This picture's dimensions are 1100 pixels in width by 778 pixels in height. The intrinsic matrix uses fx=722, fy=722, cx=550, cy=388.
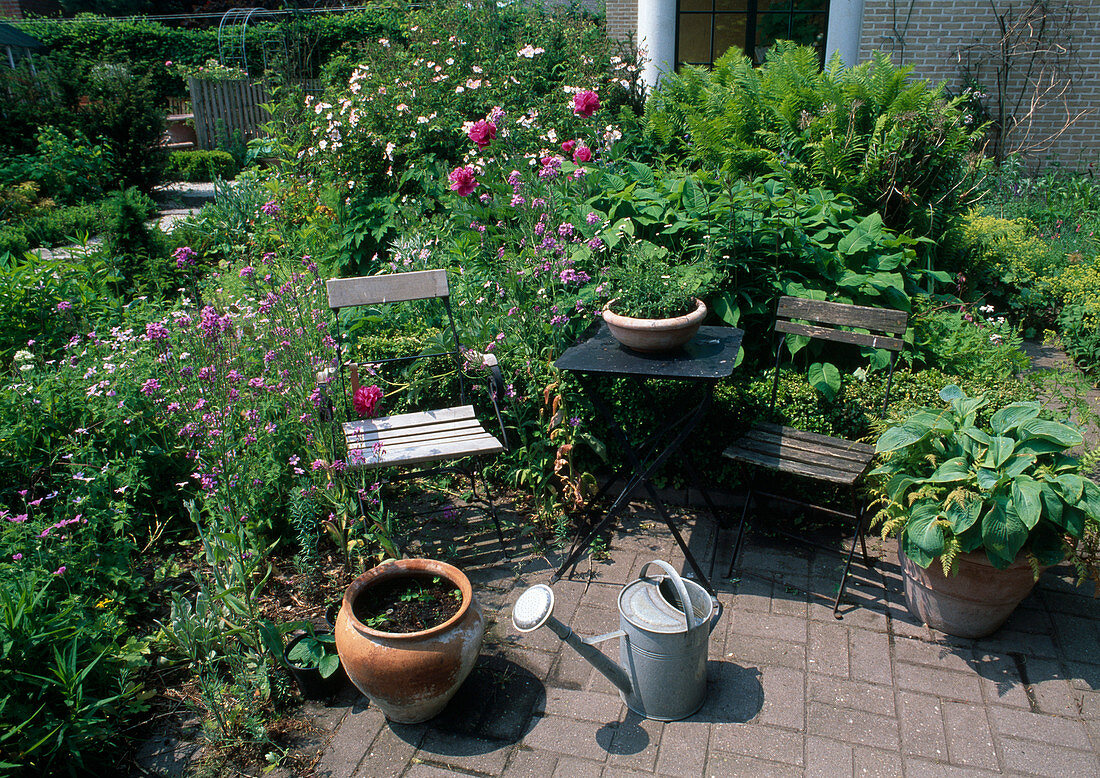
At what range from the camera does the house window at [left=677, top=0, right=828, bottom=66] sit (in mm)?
10008

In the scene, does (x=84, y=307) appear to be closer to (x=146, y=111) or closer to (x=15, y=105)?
(x=146, y=111)

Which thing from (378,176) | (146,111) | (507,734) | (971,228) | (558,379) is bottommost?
(507,734)

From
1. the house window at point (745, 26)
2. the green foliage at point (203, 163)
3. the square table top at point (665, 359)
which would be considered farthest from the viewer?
the green foliage at point (203, 163)

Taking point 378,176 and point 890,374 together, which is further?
point 378,176

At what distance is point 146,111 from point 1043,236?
36.8 ft

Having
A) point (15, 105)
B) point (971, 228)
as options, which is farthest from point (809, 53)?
point (15, 105)

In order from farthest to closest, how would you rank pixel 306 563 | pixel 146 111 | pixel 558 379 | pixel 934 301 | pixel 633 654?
1. pixel 146 111
2. pixel 934 301
3. pixel 558 379
4. pixel 306 563
5. pixel 633 654

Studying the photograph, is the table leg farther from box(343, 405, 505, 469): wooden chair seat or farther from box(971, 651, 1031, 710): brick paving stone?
box(971, 651, 1031, 710): brick paving stone

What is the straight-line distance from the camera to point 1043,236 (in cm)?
693

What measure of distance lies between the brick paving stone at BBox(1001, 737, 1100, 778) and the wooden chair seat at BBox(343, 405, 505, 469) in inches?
88.9

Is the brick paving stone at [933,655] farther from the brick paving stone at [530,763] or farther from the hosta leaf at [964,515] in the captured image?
the brick paving stone at [530,763]

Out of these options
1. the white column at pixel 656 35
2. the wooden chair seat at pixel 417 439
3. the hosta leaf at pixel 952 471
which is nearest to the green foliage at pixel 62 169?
the white column at pixel 656 35

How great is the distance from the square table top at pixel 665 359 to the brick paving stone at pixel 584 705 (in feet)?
4.19

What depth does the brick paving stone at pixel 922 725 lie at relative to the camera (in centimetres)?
248
